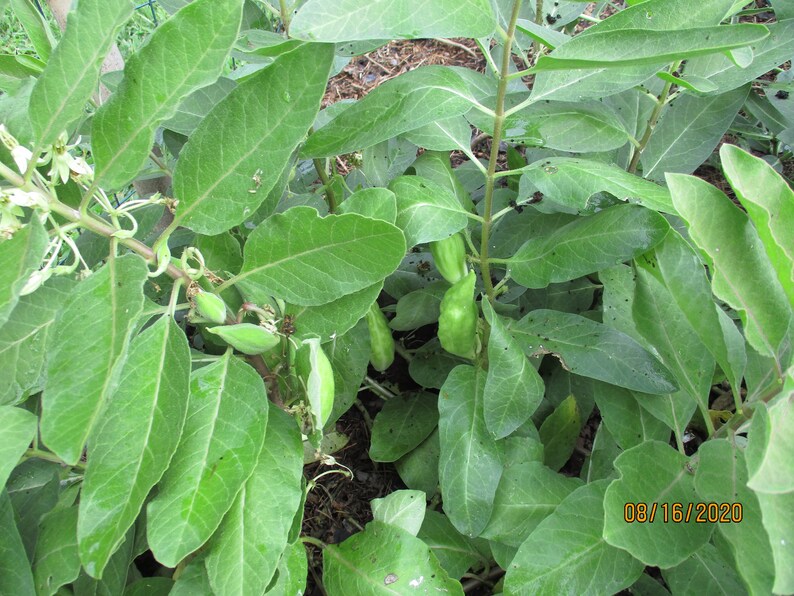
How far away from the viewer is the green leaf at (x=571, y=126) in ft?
4.18

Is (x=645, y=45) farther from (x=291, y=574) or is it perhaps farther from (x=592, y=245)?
(x=291, y=574)

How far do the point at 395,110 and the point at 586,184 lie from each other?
1.16 ft

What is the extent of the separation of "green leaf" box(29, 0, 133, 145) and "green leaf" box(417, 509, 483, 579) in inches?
41.8

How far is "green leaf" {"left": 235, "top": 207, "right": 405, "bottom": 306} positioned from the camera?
0.98 m

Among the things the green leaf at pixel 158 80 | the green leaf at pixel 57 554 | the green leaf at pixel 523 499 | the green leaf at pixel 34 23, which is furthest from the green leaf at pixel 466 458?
the green leaf at pixel 34 23

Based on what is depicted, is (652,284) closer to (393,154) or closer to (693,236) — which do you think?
(693,236)

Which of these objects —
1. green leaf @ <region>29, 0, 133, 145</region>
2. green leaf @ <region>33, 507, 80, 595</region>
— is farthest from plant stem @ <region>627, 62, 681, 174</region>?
green leaf @ <region>33, 507, 80, 595</region>

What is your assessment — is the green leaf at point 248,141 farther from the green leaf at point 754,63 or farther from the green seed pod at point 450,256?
the green leaf at point 754,63

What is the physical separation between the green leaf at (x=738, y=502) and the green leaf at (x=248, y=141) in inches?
32.1

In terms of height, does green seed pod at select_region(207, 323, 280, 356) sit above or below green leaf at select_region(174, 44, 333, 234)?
below

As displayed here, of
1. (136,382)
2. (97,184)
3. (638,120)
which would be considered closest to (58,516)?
(136,382)

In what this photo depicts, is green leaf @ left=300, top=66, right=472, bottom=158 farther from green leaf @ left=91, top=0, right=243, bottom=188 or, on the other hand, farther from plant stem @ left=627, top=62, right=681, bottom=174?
plant stem @ left=627, top=62, right=681, bottom=174

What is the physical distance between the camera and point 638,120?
1.54m

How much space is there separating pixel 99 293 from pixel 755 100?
1.76 meters
